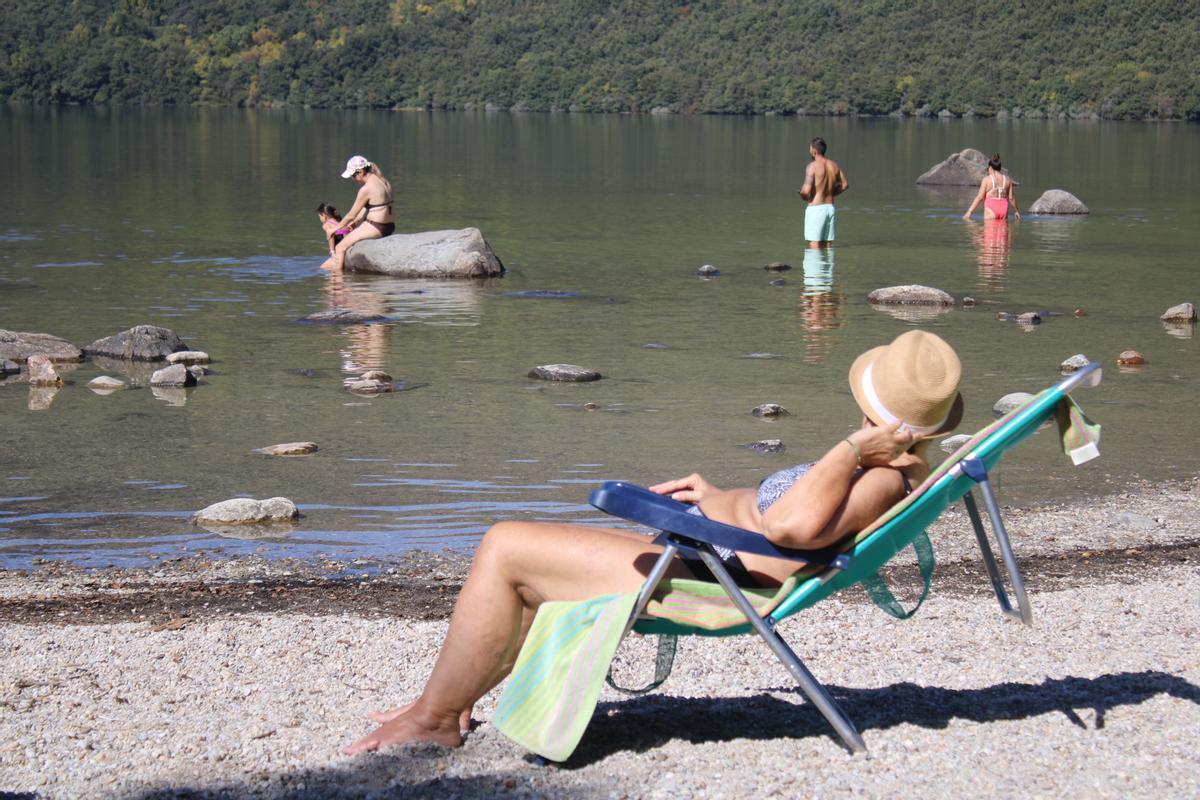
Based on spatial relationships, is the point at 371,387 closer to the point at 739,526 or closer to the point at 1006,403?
the point at 1006,403

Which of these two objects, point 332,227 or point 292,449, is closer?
point 292,449

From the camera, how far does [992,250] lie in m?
22.4

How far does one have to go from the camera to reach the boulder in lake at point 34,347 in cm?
1251

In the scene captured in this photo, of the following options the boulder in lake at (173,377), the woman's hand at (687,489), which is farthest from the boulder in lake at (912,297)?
the woman's hand at (687,489)

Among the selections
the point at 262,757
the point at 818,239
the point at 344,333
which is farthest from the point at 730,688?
the point at 818,239

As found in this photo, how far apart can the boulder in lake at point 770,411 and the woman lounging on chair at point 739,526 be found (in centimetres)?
602

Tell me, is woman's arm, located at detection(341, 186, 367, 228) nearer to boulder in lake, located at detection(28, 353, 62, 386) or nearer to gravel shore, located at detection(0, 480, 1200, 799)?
boulder in lake, located at detection(28, 353, 62, 386)

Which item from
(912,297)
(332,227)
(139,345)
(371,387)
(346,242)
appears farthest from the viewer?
(332,227)

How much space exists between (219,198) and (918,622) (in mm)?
27712

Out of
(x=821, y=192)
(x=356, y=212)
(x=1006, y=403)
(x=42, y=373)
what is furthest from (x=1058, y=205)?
(x=42, y=373)

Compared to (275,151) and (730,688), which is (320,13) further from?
(730,688)

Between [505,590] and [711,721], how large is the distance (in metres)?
0.82

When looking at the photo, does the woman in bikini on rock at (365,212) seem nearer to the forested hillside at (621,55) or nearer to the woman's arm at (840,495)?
the woman's arm at (840,495)

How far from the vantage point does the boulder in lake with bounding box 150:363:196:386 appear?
11648mm
